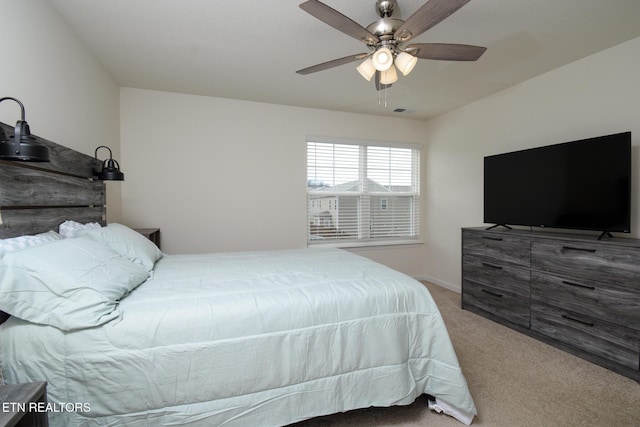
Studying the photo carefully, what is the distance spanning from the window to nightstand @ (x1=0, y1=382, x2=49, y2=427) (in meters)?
3.11

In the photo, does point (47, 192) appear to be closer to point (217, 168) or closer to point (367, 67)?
point (217, 168)

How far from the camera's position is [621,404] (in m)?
1.76

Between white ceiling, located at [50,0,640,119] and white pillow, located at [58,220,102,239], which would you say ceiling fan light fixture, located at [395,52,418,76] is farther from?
white pillow, located at [58,220,102,239]

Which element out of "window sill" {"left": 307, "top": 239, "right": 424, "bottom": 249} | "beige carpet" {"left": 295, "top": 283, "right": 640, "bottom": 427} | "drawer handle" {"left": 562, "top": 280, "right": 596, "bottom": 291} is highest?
"window sill" {"left": 307, "top": 239, "right": 424, "bottom": 249}

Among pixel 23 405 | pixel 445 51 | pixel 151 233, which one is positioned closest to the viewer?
pixel 23 405

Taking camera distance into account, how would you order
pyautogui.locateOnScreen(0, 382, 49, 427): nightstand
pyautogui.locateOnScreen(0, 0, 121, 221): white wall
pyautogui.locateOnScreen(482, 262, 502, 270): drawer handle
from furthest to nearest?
pyautogui.locateOnScreen(482, 262, 502, 270): drawer handle, pyautogui.locateOnScreen(0, 0, 121, 221): white wall, pyautogui.locateOnScreen(0, 382, 49, 427): nightstand

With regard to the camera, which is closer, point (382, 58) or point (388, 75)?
point (382, 58)

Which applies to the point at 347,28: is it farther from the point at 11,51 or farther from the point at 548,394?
the point at 548,394

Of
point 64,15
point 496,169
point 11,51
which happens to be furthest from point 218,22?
point 496,169

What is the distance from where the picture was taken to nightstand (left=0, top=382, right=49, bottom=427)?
842 millimetres

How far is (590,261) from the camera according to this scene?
7.17 ft

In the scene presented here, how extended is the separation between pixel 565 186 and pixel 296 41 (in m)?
2.66

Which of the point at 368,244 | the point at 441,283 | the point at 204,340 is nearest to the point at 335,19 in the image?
the point at 204,340

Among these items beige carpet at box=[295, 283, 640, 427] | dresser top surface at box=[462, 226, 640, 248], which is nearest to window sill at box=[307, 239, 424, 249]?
dresser top surface at box=[462, 226, 640, 248]
